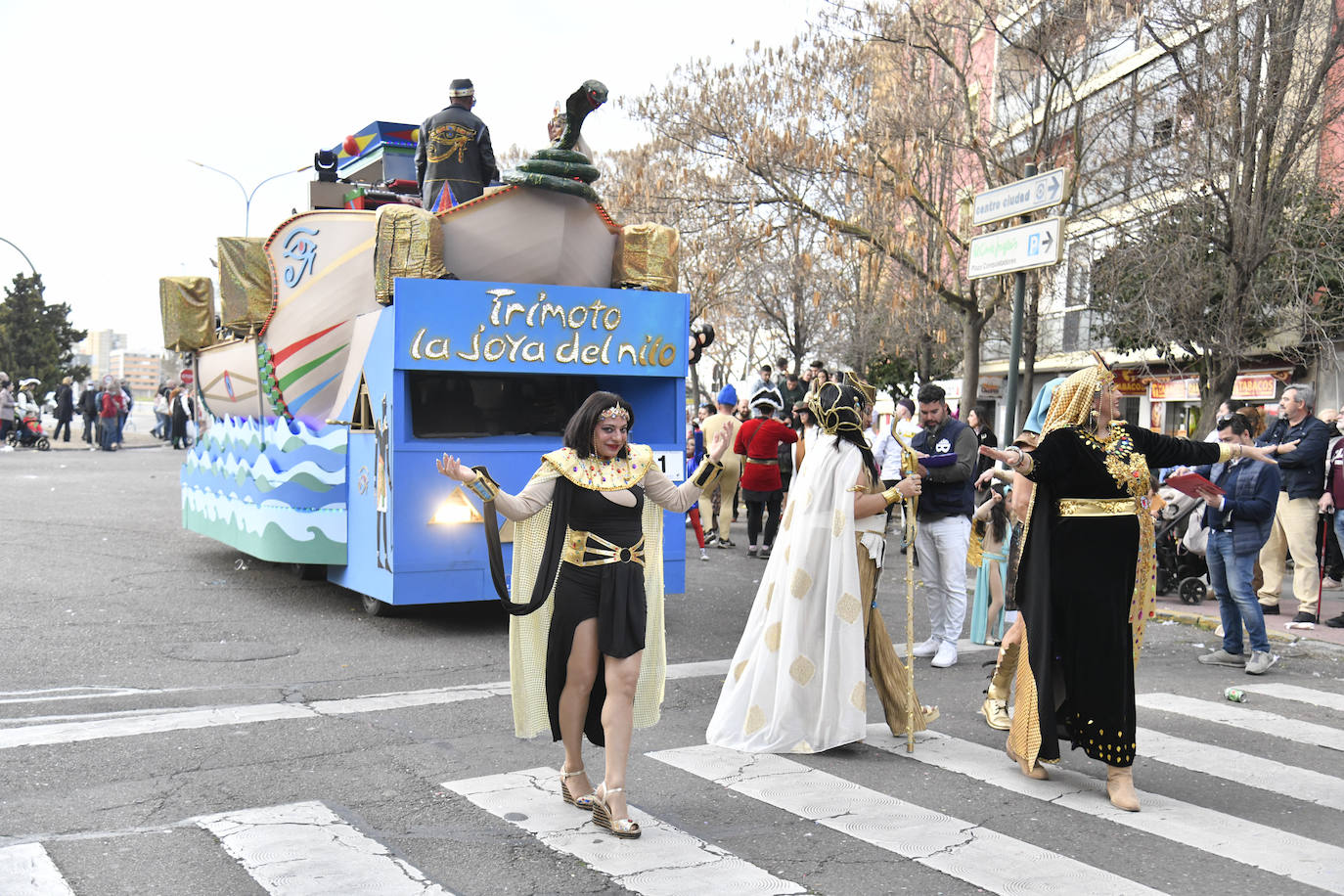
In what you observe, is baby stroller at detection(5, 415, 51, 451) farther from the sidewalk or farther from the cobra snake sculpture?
the sidewalk

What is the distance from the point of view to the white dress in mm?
5773

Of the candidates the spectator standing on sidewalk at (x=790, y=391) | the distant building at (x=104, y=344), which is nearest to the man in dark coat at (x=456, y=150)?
the spectator standing on sidewalk at (x=790, y=391)

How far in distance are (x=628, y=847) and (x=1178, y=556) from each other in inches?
337

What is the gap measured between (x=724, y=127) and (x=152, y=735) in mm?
13509

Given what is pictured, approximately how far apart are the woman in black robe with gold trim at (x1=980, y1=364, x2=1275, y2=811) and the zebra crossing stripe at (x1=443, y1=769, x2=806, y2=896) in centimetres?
182

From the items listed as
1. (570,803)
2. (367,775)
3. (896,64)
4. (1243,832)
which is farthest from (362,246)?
(896,64)

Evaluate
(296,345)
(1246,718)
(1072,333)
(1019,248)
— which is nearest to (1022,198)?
(1019,248)

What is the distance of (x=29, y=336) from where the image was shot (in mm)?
57344

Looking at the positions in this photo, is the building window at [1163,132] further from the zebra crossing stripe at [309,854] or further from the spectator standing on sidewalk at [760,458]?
the zebra crossing stripe at [309,854]

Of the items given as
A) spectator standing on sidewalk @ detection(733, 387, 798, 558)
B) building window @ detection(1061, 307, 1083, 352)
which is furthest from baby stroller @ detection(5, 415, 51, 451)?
building window @ detection(1061, 307, 1083, 352)

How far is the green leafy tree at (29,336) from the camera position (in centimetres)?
5647

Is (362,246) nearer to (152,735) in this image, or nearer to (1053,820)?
(152,735)

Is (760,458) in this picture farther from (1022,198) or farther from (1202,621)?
(1022,198)

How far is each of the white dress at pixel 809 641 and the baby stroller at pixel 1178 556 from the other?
6.13 m
